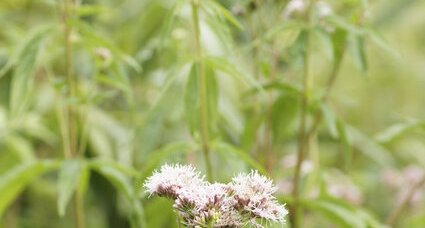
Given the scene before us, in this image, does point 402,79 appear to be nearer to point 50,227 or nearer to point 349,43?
point 50,227

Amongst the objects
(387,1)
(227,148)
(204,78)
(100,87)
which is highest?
(387,1)

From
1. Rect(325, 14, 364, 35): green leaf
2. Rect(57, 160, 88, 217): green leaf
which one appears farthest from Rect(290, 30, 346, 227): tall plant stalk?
Rect(57, 160, 88, 217): green leaf

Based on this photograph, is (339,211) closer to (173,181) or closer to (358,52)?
(358,52)

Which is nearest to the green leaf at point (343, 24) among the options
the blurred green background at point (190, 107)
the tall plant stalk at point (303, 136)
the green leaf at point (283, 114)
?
the blurred green background at point (190, 107)

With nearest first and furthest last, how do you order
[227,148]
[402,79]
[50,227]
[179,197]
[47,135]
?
[179,197]
[227,148]
[47,135]
[50,227]
[402,79]

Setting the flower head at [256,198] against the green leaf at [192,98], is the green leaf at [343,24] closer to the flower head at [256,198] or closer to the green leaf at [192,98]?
the green leaf at [192,98]

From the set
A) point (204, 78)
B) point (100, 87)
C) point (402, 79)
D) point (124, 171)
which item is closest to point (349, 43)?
point (204, 78)

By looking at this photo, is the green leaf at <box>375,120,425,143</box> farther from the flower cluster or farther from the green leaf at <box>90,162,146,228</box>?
the flower cluster
